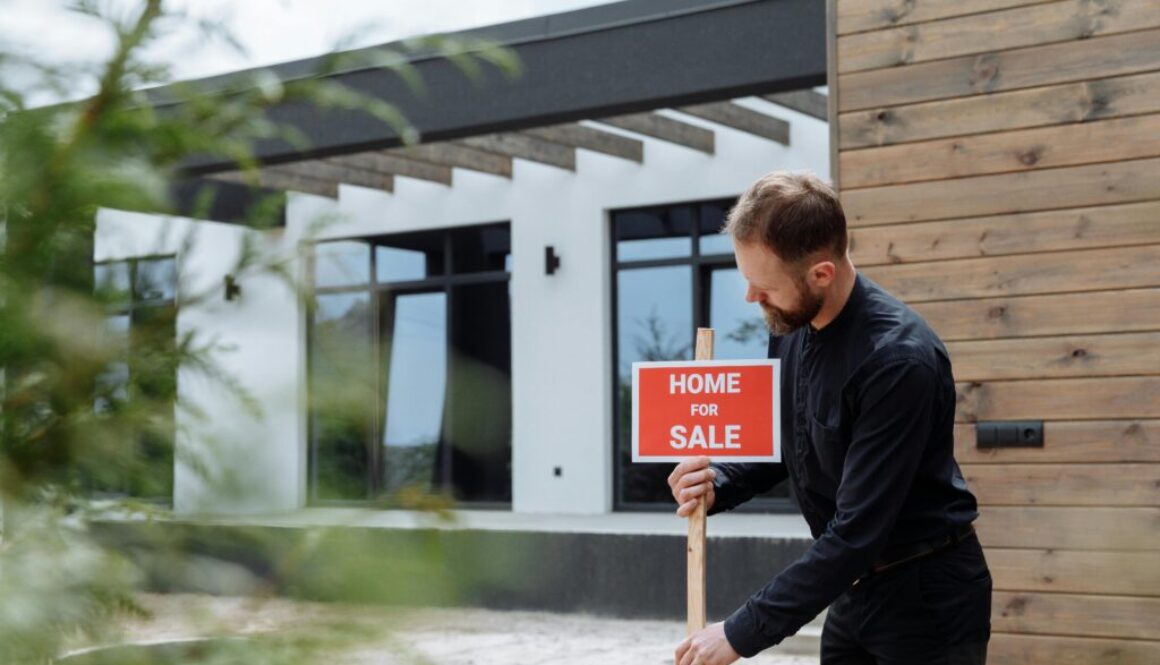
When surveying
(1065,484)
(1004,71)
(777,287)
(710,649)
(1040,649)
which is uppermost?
(1004,71)

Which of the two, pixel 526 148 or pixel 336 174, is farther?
pixel 336 174

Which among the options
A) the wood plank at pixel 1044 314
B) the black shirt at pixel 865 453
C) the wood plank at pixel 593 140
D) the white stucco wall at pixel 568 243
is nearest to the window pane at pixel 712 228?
the white stucco wall at pixel 568 243

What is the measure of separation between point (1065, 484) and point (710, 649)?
2273 mm

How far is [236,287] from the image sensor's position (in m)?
1.01

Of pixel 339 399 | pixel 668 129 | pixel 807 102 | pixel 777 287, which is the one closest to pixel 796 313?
pixel 777 287

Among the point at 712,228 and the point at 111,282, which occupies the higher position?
the point at 712,228

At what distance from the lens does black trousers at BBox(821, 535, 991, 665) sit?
2.40 m

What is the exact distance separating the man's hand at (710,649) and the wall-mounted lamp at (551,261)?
874 centimetres

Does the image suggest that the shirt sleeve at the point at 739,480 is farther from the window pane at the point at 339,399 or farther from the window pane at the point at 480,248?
the window pane at the point at 480,248

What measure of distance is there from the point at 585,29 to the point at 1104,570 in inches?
295

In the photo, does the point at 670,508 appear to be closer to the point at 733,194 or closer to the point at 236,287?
the point at 733,194

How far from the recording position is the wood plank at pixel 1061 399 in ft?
13.6

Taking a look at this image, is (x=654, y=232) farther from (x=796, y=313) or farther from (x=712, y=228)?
(x=796, y=313)

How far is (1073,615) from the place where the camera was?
4.17 meters
